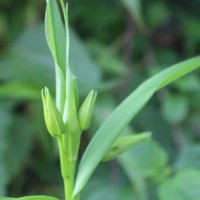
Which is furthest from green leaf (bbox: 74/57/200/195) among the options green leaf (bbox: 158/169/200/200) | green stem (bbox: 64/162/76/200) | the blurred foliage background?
the blurred foliage background

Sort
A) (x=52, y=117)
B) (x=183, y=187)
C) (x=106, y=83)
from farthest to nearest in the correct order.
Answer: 1. (x=106, y=83)
2. (x=183, y=187)
3. (x=52, y=117)

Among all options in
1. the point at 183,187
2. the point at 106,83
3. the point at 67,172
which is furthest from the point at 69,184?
the point at 106,83

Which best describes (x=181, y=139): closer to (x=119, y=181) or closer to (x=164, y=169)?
(x=119, y=181)

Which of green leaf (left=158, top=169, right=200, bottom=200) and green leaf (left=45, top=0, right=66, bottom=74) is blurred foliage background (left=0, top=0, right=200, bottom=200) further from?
green leaf (left=45, top=0, right=66, bottom=74)

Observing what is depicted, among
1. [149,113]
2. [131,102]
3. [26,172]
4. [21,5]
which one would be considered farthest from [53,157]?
[131,102]

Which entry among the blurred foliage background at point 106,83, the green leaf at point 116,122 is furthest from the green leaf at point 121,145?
the blurred foliage background at point 106,83

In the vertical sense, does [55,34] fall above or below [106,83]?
above

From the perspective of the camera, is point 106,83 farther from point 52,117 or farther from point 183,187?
point 52,117
